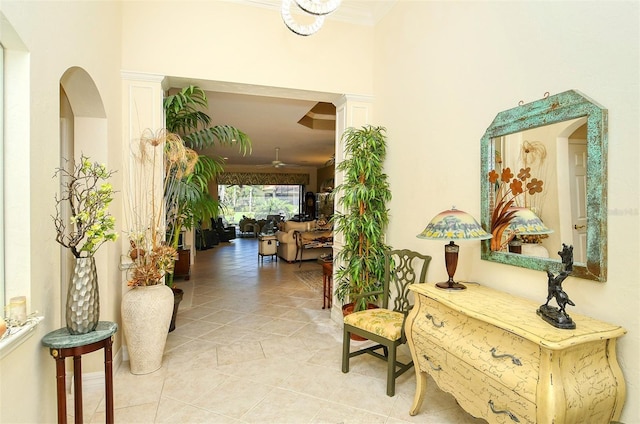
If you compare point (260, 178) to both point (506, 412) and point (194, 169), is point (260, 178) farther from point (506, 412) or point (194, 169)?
point (506, 412)

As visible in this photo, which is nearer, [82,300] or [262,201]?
[82,300]

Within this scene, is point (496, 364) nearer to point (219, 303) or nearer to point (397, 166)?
point (397, 166)

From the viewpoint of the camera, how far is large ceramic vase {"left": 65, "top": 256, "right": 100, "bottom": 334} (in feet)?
5.69

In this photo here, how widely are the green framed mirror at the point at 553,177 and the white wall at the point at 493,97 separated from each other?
51 millimetres

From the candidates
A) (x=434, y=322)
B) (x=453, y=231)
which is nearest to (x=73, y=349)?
(x=434, y=322)

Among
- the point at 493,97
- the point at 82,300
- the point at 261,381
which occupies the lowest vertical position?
the point at 261,381

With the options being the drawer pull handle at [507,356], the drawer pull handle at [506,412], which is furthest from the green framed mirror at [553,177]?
the drawer pull handle at [506,412]

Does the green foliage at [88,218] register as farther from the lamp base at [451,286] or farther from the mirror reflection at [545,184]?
the mirror reflection at [545,184]

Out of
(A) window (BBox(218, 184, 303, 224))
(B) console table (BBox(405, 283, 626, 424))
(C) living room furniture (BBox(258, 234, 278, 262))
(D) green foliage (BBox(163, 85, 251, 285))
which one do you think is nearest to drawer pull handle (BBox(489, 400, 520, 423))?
(B) console table (BBox(405, 283, 626, 424))

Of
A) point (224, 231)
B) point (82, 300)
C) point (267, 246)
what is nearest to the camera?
point (82, 300)

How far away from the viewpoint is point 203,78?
3258 millimetres

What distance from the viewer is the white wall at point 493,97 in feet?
4.86

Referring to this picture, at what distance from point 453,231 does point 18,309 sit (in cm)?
228

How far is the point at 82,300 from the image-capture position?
176 cm
